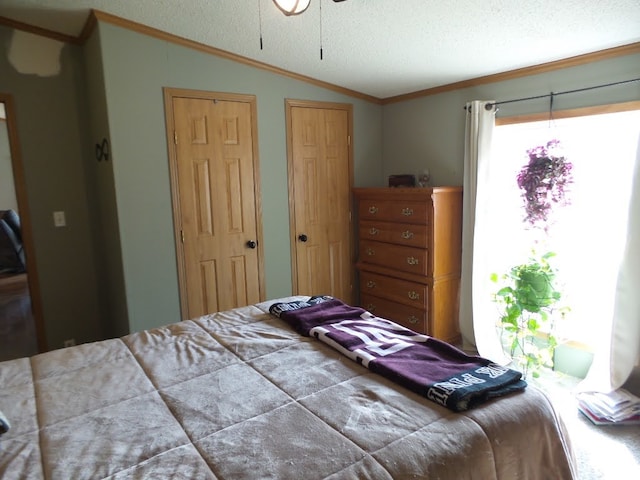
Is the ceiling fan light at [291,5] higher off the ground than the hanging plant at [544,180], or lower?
higher

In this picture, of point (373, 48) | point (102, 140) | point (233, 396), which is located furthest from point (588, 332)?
point (102, 140)

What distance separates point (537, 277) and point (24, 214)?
366 cm

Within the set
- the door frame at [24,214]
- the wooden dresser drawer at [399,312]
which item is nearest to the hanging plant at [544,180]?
the wooden dresser drawer at [399,312]

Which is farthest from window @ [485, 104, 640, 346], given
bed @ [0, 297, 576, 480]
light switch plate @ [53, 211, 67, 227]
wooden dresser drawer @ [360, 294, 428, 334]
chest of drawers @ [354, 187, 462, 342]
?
light switch plate @ [53, 211, 67, 227]

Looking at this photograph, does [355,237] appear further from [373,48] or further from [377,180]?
[373,48]

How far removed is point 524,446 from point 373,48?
2487 mm

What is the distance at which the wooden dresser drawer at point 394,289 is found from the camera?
339 centimetres

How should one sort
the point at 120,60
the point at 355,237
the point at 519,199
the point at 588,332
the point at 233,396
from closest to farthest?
the point at 233,396
the point at 120,60
the point at 588,332
the point at 519,199
the point at 355,237

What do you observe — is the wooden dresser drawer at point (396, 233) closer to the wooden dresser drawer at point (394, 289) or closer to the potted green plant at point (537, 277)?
the wooden dresser drawer at point (394, 289)

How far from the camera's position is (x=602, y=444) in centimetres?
230

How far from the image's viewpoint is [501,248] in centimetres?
335

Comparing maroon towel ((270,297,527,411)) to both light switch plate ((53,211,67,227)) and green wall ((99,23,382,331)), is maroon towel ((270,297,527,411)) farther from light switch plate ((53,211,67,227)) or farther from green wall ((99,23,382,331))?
light switch plate ((53,211,67,227))

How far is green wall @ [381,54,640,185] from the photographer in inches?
102

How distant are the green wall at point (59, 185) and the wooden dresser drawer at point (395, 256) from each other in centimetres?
229
